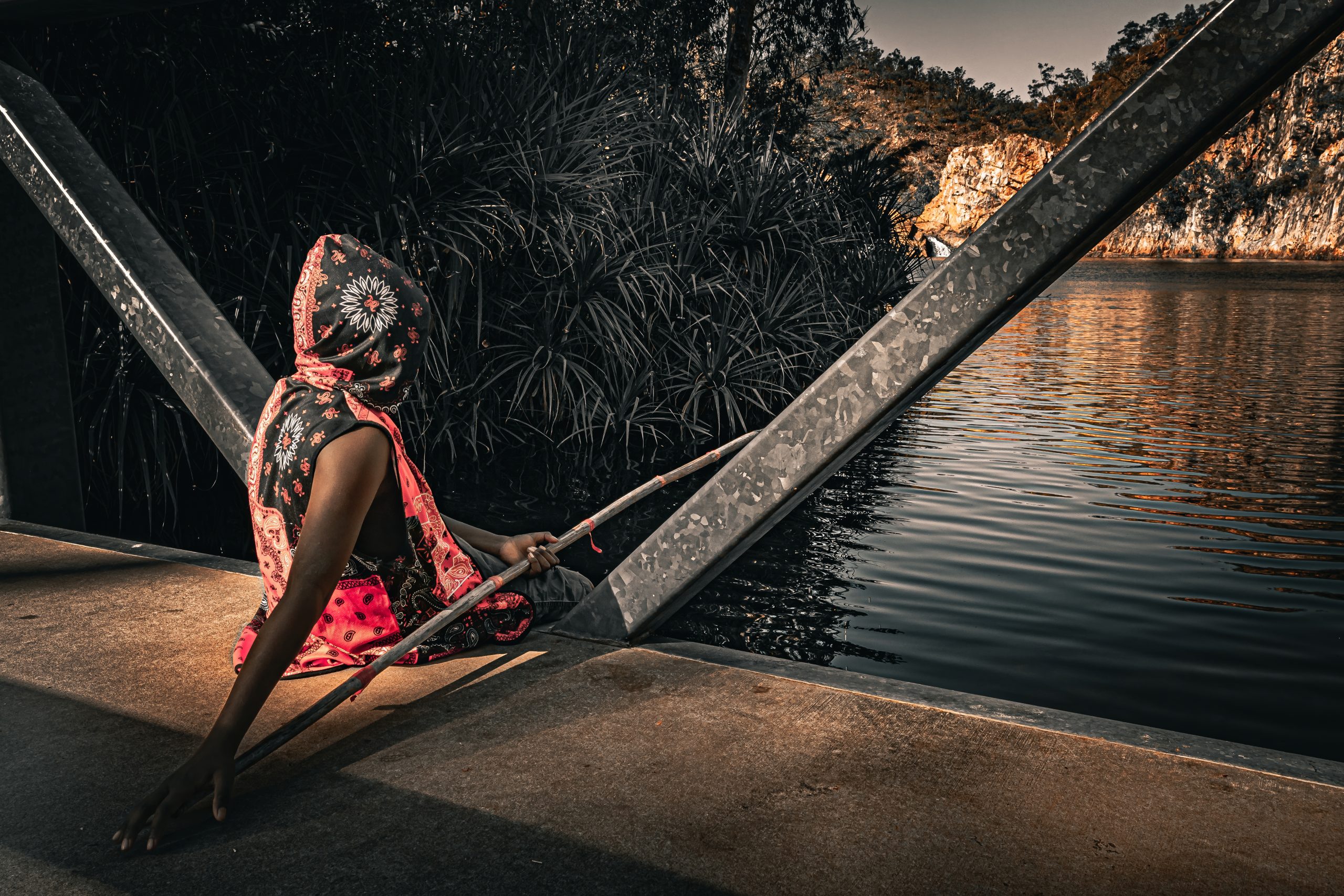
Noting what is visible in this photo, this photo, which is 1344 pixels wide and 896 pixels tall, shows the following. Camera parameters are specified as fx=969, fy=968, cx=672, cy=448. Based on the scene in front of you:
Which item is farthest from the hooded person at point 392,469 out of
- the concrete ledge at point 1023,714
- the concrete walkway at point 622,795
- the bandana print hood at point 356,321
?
the concrete ledge at point 1023,714

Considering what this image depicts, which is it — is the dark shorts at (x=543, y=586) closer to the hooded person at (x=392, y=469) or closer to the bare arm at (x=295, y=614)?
the hooded person at (x=392, y=469)

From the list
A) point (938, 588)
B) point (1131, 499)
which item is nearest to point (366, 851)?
point (938, 588)

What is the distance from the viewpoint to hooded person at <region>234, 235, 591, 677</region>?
6.85 ft

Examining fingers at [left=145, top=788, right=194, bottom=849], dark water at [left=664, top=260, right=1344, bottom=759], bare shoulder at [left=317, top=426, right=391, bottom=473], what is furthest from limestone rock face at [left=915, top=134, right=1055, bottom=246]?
fingers at [left=145, top=788, right=194, bottom=849]

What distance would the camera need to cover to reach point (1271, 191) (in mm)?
76000

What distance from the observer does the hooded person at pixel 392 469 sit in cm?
209

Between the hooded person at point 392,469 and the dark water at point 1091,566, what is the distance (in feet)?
6.32

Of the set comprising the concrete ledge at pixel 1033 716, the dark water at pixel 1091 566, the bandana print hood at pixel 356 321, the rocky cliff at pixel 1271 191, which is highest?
the rocky cliff at pixel 1271 191

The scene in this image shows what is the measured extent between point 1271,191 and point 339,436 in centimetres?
A: 9031

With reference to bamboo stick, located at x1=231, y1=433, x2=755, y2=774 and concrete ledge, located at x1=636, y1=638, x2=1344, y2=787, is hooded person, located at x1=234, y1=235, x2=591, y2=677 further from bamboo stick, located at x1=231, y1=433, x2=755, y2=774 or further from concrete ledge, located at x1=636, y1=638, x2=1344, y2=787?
concrete ledge, located at x1=636, y1=638, x2=1344, y2=787

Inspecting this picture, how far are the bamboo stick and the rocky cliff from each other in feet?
226

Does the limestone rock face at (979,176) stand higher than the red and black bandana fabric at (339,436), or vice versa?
the limestone rock face at (979,176)

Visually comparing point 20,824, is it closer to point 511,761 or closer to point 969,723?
point 511,761

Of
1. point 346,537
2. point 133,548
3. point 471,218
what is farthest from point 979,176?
point 346,537
